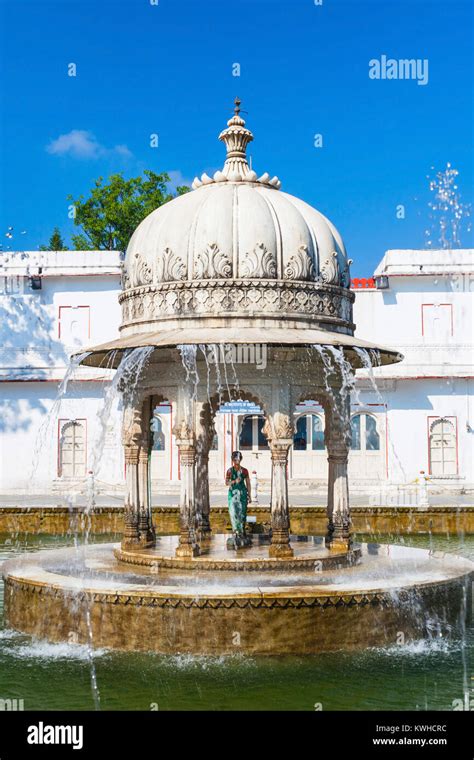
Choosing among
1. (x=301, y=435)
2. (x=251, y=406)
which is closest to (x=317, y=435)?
(x=301, y=435)

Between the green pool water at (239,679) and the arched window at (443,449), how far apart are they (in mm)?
19174

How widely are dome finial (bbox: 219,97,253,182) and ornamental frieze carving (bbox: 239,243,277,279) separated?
1.81 meters

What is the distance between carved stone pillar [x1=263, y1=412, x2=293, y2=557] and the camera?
10.5 m

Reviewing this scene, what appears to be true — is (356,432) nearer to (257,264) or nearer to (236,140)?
(236,140)

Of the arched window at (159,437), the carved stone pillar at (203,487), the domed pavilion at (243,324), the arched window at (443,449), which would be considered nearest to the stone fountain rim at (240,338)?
the domed pavilion at (243,324)

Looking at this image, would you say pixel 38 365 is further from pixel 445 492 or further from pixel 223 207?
pixel 223 207

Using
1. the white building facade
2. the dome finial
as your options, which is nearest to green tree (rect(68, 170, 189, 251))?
the white building facade

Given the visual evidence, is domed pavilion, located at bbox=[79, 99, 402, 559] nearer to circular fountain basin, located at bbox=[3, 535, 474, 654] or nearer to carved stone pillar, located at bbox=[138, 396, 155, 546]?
carved stone pillar, located at bbox=[138, 396, 155, 546]

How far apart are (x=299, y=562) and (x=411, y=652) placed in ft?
6.10
